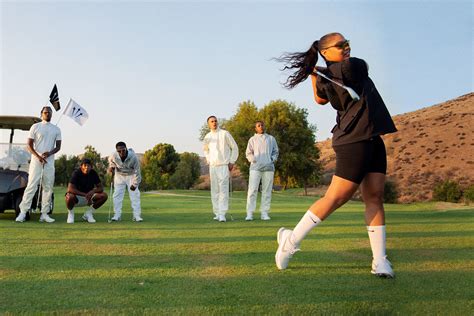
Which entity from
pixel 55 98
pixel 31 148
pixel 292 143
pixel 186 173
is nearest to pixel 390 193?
pixel 292 143

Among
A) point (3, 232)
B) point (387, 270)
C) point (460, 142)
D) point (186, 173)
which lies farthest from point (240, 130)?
point (387, 270)

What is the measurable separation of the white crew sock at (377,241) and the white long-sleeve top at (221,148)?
6.81 m

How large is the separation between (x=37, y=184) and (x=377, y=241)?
7.64 meters

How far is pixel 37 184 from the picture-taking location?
9945 mm

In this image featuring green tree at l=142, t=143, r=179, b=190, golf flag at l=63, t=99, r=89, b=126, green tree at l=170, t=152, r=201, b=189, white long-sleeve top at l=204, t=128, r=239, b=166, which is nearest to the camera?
white long-sleeve top at l=204, t=128, r=239, b=166

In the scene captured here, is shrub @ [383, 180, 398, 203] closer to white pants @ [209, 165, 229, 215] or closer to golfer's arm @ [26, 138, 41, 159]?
white pants @ [209, 165, 229, 215]

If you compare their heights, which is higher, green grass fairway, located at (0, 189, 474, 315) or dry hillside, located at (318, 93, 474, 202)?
dry hillside, located at (318, 93, 474, 202)

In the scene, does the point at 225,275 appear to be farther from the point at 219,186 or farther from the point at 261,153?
the point at 261,153

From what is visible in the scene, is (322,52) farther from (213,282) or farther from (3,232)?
(3,232)

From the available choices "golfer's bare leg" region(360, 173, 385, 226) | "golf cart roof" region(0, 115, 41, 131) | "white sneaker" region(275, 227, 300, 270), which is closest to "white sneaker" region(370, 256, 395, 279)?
"golfer's bare leg" region(360, 173, 385, 226)

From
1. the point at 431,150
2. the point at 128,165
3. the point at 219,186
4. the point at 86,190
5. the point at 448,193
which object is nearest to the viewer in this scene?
the point at 86,190

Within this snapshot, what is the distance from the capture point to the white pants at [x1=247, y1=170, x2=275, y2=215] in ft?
37.0

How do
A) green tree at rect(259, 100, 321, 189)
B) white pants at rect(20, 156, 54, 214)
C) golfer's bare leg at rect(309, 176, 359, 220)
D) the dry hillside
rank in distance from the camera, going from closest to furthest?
1. golfer's bare leg at rect(309, 176, 359, 220)
2. white pants at rect(20, 156, 54, 214)
3. green tree at rect(259, 100, 321, 189)
4. the dry hillside

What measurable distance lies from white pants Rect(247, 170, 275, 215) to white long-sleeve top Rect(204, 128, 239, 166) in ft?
2.31
